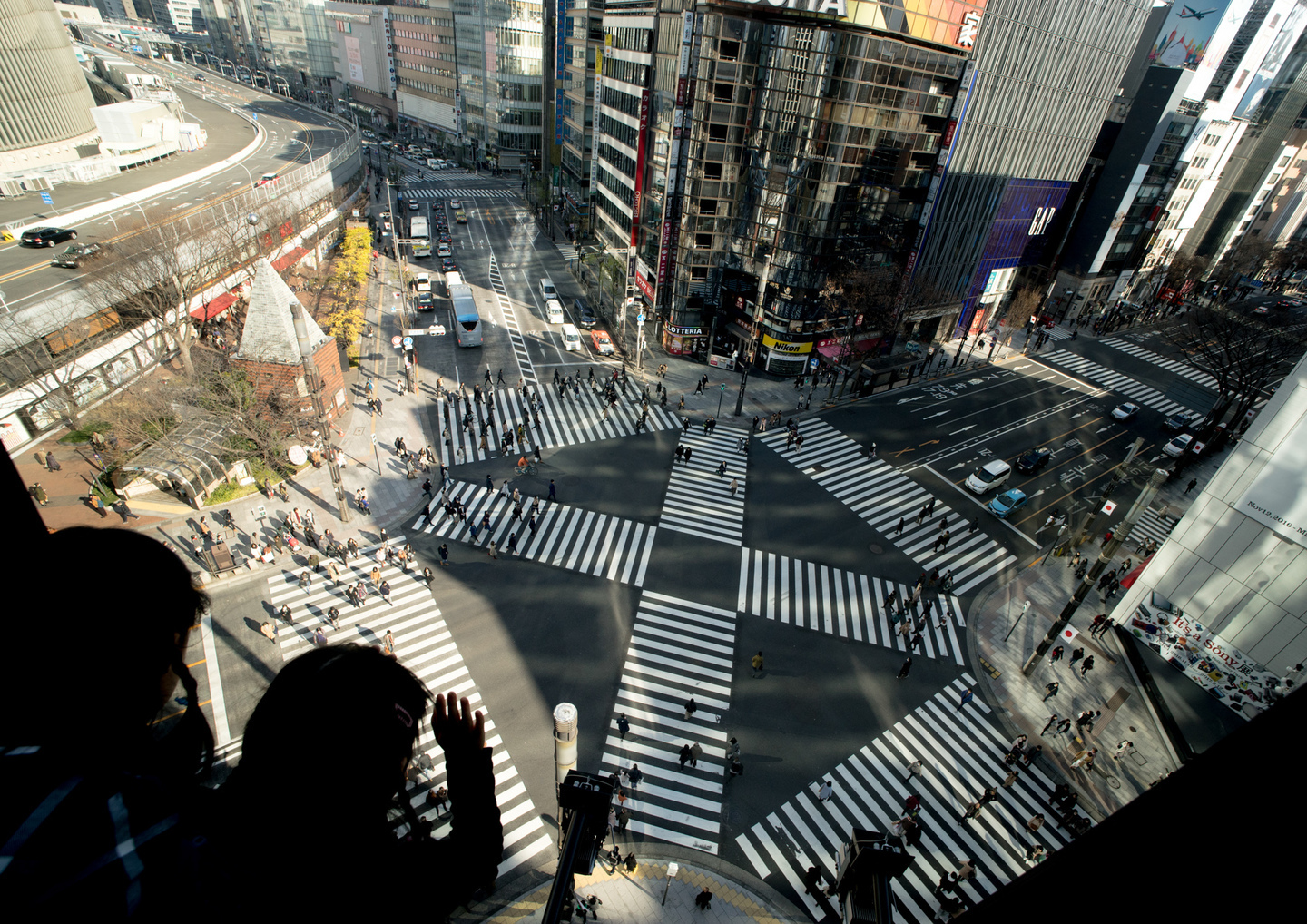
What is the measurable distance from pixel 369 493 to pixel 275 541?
5002 millimetres

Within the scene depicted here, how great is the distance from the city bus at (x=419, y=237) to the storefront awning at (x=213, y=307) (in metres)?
24.7

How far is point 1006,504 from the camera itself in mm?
33719

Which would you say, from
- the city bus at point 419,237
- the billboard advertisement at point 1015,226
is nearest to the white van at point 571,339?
the city bus at point 419,237

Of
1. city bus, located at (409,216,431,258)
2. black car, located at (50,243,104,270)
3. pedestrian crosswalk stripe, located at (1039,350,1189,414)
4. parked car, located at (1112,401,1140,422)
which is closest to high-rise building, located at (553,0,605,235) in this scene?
city bus, located at (409,216,431,258)

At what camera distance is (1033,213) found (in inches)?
2148

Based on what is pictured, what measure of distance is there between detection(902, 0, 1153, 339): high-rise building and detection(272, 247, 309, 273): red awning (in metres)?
52.0

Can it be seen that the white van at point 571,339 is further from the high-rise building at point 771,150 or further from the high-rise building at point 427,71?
the high-rise building at point 427,71

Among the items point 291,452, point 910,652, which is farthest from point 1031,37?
point 291,452

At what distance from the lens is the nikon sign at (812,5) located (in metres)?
35.0

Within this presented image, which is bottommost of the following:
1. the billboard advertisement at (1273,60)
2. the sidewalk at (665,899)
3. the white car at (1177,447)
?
the sidewalk at (665,899)

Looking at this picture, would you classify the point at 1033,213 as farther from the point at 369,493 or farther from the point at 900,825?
the point at 369,493

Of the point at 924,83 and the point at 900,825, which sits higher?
the point at 924,83

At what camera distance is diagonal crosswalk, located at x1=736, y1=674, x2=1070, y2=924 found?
16797 millimetres

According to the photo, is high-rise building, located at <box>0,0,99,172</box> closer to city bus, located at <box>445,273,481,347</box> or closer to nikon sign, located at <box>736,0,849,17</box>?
city bus, located at <box>445,273,481,347</box>
